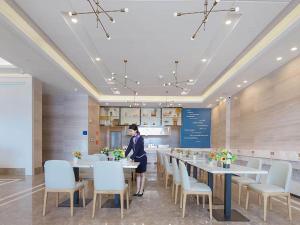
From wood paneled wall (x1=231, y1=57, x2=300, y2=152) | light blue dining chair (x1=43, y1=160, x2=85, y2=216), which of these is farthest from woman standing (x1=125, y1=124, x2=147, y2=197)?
wood paneled wall (x1=231, y1=57, x2=300, y2=152)

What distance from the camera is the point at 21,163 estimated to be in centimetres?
858

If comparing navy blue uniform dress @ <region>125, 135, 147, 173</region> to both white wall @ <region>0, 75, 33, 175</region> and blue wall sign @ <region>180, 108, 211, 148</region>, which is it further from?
blue wall sign @ <region>180, 108, 211, 148</region>

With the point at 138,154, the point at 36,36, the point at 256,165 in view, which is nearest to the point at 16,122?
the point at 36,36

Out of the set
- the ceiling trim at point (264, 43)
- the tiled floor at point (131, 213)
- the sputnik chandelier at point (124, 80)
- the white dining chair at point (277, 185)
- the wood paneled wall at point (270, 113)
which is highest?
the ceiling trim at point (264, 43)

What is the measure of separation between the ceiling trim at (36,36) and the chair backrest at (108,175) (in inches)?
107

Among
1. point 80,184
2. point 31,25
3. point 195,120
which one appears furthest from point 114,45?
point 195,120

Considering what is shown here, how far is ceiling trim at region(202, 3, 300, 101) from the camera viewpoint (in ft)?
14.4

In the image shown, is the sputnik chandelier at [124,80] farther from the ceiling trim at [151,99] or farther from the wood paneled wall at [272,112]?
the wood paneled wall at [272,112]

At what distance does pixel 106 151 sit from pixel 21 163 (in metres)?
3.41

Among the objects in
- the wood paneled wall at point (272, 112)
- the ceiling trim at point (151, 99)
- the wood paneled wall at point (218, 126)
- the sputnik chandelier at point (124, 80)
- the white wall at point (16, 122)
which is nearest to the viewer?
the wood paneled wall at point (272, 112)

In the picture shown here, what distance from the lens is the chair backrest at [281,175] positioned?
416cm

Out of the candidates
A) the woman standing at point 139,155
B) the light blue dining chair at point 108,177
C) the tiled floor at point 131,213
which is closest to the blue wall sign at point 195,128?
the tiled floor at point 131,213

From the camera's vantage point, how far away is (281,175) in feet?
14.6

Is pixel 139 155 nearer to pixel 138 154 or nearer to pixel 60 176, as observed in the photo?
pixel 138 154
